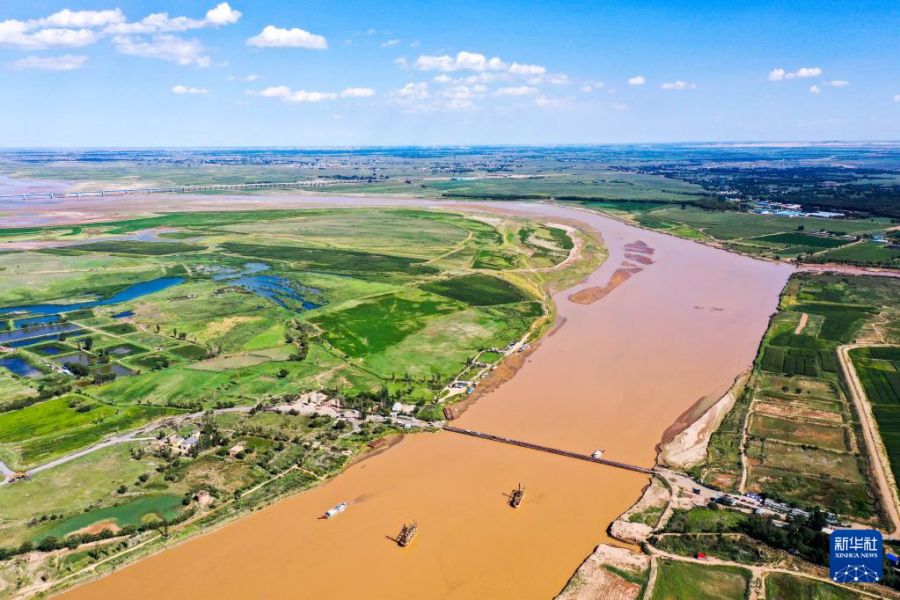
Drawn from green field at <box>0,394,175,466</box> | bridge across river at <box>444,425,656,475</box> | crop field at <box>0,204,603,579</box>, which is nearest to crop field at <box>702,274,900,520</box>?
bridge across river at <box>444,425,656,475</box>

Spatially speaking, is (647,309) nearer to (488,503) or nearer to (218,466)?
(488,503)

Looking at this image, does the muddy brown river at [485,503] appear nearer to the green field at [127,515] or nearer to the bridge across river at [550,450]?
the bridge across river at [550,450]

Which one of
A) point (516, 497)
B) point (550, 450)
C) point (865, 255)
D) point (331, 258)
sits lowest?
point (516, 497)

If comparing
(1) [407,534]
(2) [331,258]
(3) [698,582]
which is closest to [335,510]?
(1) [407,534]

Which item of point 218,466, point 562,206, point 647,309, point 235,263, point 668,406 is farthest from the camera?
point 562,206

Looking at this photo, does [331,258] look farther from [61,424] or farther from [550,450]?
[550,450]

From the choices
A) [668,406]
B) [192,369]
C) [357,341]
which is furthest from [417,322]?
[668,406]
